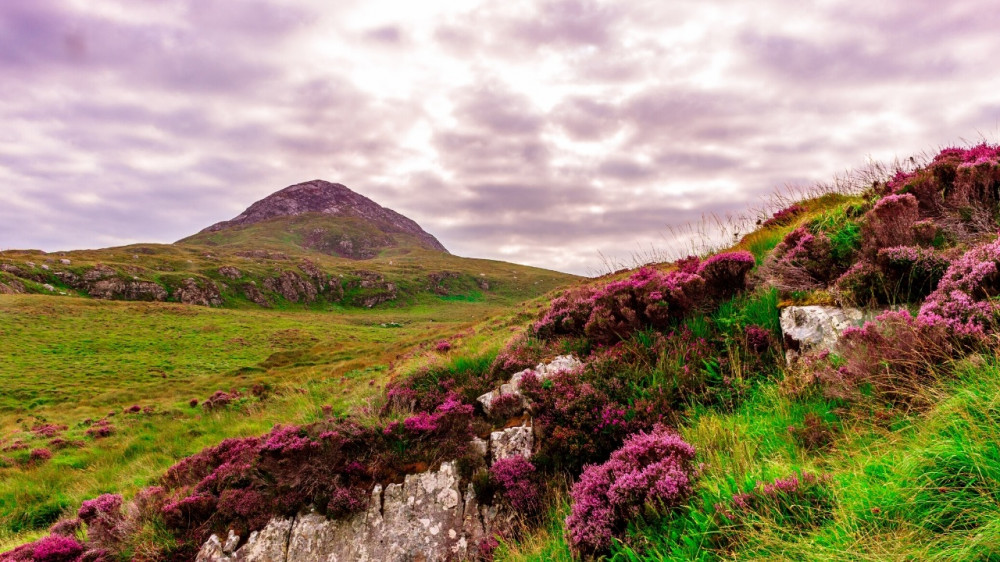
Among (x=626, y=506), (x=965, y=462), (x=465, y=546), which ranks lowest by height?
(x=465, y=546)

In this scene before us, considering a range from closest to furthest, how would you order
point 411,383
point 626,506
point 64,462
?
point 626,506, point 411,383, point 64,462

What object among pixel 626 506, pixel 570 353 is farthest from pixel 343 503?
pixel 570 353

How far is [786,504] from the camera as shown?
3.08 meters

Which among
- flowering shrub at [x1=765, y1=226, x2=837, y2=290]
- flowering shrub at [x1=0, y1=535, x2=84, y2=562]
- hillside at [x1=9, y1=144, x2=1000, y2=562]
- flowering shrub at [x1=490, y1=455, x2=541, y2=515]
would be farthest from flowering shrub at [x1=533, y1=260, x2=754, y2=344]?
flowering shrub at [x1=0, y1=535, x2=84, y2=562]

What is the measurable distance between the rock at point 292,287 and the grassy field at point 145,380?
2001 inches

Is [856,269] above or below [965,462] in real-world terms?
above

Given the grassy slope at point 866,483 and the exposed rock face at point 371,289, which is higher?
the exposed rock face at point 371,289

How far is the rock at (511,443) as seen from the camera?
641cm

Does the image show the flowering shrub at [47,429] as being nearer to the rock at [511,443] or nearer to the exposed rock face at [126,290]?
the rock at [511,443]

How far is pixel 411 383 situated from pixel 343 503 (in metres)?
3.31

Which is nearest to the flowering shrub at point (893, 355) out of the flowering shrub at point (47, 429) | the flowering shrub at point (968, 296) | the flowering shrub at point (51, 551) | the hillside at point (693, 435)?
the hillside at point (693, 435)

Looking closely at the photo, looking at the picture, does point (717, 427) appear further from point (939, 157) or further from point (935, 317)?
point (939, 157)

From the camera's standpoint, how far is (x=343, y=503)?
5.85 m

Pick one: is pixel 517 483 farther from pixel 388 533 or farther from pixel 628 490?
pixel 628 490
